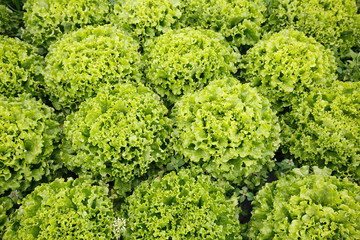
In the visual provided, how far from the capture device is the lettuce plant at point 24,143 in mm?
4488

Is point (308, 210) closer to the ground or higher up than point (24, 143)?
higher up

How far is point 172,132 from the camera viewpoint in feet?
16.7

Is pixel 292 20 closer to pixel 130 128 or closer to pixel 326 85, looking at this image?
pixel 326 85

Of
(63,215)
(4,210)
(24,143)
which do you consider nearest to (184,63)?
(24,143)

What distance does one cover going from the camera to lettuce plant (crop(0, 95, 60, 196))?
449 centimetres

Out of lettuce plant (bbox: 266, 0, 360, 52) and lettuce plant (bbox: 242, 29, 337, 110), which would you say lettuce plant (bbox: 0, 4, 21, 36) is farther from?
lettuce plant (bbox: 266, 0, 360, 52)

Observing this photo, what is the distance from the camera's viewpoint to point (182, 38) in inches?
223

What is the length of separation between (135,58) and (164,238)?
11.7 ft

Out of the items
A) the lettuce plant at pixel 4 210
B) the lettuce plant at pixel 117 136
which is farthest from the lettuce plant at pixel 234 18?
the lettuce plant at pixel 4 210

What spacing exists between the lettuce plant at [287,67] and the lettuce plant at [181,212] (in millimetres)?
2508

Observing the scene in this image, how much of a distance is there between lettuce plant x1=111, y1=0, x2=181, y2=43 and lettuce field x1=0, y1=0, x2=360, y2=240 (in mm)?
34

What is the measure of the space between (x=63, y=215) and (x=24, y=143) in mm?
1602

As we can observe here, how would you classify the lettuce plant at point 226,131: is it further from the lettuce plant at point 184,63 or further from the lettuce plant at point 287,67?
the lettuce plant at point 287,67

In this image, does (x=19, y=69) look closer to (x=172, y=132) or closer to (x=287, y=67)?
(x=172, y=132)
